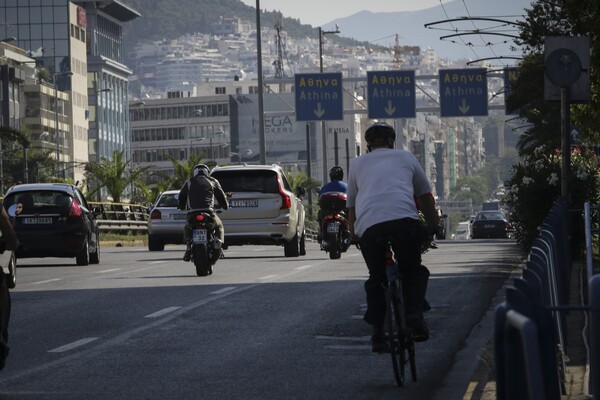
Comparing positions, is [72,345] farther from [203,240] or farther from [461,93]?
[461,93]

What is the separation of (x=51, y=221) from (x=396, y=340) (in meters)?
19.7

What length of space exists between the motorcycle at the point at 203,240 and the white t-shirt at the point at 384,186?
13426 millimetres

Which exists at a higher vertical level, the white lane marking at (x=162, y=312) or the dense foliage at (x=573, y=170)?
the dense foliage at (x=573, y=170)

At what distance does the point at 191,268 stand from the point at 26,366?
16.1 m

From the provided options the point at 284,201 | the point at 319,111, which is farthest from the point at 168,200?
the point at 319,111

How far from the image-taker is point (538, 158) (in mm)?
28172

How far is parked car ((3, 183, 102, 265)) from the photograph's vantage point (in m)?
29.8

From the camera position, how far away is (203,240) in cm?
2497

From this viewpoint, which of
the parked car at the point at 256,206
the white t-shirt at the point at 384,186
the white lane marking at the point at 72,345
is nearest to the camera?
the white t-shirt at the point at 384,186

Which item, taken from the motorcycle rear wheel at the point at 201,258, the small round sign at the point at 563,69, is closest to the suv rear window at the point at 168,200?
the motorcycle rear wheel at the point at 201,258

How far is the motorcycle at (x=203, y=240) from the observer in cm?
2483

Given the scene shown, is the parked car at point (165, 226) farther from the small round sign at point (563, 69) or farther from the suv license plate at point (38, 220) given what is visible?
the small round sign at point (563, 69)

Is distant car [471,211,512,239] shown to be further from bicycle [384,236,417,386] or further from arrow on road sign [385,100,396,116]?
bicycle [384,236,417,386]

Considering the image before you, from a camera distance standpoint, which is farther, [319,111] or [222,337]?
[319,111]
